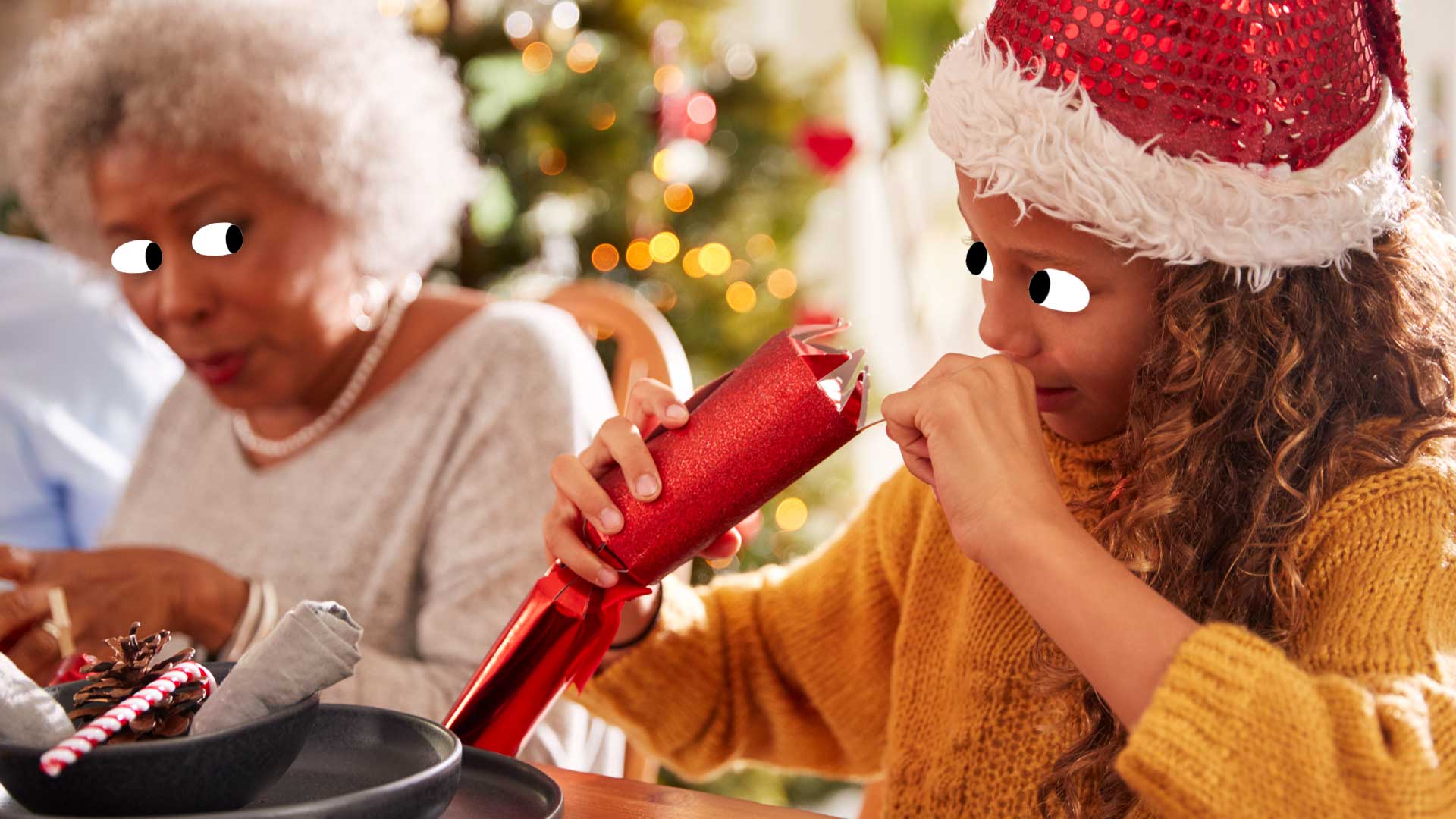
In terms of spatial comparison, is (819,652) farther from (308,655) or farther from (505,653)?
(308,655)

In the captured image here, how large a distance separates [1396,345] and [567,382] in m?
0.77

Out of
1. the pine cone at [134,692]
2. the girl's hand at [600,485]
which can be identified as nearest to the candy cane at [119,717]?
the pine cone at [134,692]

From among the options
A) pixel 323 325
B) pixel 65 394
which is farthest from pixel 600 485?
pixel 65 394

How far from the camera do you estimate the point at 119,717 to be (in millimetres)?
526

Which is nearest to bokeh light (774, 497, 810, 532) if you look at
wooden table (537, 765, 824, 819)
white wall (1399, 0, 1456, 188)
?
white wall (1399, 0, 1456, 188)

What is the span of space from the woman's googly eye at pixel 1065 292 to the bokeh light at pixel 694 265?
148cm

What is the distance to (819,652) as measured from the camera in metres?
1.05

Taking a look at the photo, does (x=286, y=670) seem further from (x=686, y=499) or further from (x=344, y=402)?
(x=344, y=402)

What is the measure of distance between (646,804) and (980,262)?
390mm

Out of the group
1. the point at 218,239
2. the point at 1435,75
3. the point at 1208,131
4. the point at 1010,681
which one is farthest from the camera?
the point at 1435,75

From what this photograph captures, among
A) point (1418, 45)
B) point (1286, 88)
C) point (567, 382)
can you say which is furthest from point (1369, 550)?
point (1418, 45)

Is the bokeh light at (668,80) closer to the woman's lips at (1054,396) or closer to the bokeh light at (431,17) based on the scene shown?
the bokeh light at (431,17)

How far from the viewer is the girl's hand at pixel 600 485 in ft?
2.53

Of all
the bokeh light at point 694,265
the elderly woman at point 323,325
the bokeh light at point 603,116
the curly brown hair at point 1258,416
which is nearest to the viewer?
the curly brown hair at point 1258,416
